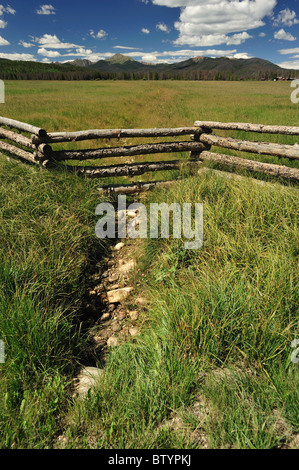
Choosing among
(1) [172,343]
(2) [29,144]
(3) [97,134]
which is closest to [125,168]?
(3) [97,134]

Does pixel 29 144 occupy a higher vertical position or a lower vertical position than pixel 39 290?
higher

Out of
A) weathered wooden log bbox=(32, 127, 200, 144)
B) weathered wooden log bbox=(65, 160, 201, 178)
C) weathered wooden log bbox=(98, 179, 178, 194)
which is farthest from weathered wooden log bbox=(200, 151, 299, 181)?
weathered wooden log bbox=(98, 179, 178, 194)

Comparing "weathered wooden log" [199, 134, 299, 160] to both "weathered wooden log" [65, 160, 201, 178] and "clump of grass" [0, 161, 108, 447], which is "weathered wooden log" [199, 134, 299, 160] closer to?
"weathered wooden log" [65, 160, 201, 178]

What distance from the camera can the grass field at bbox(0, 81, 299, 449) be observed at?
5.18ft

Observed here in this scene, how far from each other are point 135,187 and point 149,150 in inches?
33.9

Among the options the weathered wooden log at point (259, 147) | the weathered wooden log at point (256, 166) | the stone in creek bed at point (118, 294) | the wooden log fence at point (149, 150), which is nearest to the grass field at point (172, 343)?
the stone in creek bed at point (118, 294)

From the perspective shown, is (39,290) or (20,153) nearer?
(39,290)

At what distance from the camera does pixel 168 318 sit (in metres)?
2.21

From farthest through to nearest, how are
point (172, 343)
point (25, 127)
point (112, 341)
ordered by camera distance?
point (25, 127) < point (112, 341) < point (172, 343)

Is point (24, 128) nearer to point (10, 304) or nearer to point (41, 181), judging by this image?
point (41, 181)

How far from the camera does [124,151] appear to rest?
5.39 m

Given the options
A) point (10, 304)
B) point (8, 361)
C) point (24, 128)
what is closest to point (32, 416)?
point (8, 361)

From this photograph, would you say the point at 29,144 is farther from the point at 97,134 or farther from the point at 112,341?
the point at 112,341

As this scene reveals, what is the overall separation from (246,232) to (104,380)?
2.25m
